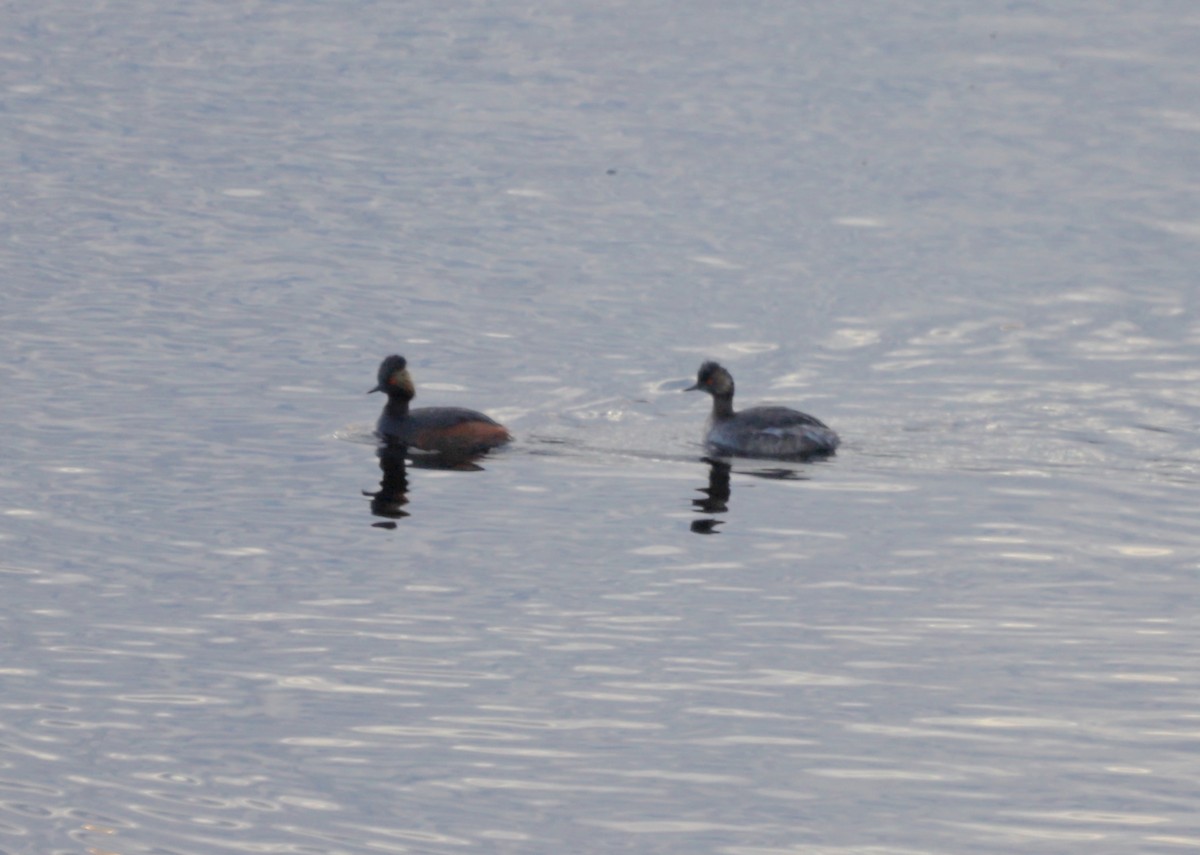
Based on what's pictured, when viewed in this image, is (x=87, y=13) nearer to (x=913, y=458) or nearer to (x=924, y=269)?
(x=924, y=269)

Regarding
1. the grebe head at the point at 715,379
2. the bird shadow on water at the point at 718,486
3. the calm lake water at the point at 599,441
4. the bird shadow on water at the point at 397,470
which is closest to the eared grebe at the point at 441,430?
the bird shadow on water at the point at 397,470

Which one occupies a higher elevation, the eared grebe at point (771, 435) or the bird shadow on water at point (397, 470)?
the eared grebe at point (771, 435)

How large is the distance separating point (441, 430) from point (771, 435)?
9.51ft

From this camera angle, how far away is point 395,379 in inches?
838

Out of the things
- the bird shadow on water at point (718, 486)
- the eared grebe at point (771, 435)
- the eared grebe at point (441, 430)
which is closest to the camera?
the bird shadow on water at point (718, 486)

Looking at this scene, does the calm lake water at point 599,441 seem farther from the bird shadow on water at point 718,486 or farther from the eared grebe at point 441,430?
the eared grebe at point 441,430

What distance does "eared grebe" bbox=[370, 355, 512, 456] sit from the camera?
20.4 meters

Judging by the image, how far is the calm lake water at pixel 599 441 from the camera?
40.5ft

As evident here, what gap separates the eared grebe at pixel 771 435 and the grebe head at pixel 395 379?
2.79 meters

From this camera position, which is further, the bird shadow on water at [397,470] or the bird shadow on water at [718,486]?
the bird shadow on water at [397,470]

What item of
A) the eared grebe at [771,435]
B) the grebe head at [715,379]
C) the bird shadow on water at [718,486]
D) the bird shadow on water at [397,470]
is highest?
the grebe head at [715,379]

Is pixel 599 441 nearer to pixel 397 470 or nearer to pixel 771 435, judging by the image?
pixel 771 435

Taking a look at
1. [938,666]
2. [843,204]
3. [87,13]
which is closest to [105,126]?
[87,13]

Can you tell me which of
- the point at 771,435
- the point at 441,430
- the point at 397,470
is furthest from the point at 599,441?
the point at 397,470
